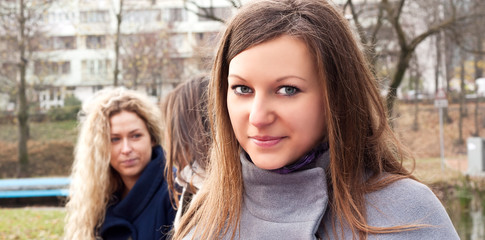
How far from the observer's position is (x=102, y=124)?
10.8 feet

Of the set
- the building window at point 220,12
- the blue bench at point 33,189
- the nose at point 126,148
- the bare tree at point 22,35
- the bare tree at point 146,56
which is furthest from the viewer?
the bare tree at point 146,56

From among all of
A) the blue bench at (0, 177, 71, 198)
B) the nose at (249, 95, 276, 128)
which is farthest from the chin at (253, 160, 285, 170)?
the blue bench at (0, 177, 71, 198)

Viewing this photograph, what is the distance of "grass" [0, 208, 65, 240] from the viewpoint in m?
7.12

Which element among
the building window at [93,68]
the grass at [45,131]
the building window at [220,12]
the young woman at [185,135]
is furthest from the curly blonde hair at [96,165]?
the building window at [93,68]

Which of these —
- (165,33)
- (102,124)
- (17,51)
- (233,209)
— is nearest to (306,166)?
(233,209)

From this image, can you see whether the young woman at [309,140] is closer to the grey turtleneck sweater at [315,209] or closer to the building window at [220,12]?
the grey turtleneck sweater at [315,209]

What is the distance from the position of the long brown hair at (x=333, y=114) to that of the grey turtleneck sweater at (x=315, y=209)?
0.09ft

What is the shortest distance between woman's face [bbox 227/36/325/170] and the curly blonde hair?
2.02 m

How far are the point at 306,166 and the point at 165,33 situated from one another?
20526 millimetres

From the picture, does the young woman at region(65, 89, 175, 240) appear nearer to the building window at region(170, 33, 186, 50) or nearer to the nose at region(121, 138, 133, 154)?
the nose at region(121, 138, 133, 154)

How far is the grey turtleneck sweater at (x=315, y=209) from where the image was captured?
139 centimetres

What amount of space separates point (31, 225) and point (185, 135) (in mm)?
5631

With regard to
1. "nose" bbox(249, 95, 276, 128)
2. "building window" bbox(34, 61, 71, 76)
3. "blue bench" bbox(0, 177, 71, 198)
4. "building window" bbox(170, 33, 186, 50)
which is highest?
"building window" bbox(170, 33, 186, 50)

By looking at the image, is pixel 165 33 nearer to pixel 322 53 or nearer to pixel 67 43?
pixel 67 43
